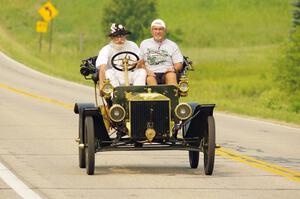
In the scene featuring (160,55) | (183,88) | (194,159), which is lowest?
(194,159)

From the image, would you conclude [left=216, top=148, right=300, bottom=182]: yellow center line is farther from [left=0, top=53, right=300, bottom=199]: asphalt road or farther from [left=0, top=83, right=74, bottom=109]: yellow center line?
[left=0, top=83, right=74, bottom=109]: yellow center line

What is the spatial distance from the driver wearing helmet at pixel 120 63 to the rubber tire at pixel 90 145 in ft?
2.70

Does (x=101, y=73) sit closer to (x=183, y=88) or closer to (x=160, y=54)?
(x=160, y=54)

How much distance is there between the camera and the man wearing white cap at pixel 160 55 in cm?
1449

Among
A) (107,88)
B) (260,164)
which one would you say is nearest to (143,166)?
(107,88)

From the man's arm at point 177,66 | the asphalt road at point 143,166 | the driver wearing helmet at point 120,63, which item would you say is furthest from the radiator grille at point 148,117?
the man's arm at point 177,66

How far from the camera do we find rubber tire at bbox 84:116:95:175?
41.9 feet

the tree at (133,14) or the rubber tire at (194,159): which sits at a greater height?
the tree at (133,14)

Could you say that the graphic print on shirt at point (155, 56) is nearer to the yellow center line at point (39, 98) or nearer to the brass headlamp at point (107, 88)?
the brass headlamp at point (107, 88)

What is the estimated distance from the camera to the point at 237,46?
91.2 metres

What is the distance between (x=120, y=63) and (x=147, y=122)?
134cm

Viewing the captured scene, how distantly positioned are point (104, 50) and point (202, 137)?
6.30 ft

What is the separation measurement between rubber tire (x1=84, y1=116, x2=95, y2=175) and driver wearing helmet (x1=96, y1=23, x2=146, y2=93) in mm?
823

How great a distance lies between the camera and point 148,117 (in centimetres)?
1308
